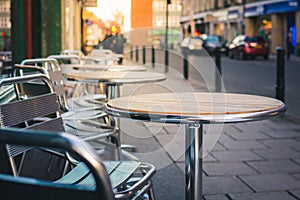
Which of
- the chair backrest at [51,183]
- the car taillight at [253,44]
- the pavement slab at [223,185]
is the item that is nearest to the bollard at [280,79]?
the pavement slab at [223,185]

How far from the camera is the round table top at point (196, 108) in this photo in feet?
7.74

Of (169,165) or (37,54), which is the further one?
(37,54)

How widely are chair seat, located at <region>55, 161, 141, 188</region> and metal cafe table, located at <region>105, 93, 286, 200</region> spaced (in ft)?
0.90

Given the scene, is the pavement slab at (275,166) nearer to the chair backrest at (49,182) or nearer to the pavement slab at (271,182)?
the pavement slab at (271,182)

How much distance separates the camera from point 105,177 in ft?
4.03

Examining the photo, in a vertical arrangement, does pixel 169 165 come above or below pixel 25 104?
below

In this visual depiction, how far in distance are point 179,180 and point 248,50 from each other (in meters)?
25.8

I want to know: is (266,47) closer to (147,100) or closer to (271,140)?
(271,140)

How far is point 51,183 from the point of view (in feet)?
4.20

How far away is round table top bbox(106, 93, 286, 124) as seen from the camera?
2359mm

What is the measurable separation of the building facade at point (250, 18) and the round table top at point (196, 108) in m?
28.9

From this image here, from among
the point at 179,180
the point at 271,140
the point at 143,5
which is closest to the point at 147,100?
the point at 179,180

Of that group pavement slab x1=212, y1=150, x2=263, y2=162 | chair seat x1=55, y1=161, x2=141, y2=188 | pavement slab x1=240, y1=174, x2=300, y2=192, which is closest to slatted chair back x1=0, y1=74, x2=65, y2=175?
chair seat x1=55, y1=161, x2=141, y2=188

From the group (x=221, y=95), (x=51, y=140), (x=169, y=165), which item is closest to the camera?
(x=51, y=140)
